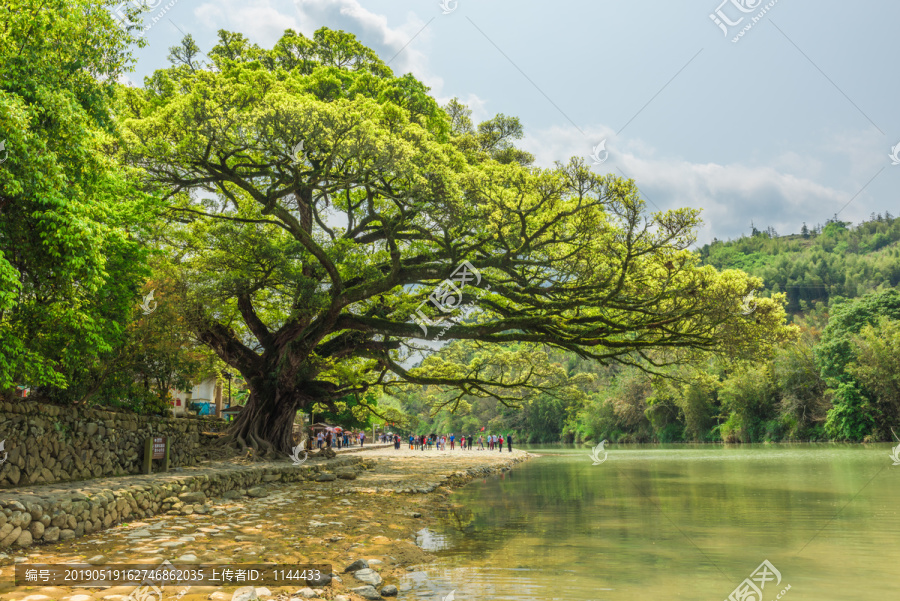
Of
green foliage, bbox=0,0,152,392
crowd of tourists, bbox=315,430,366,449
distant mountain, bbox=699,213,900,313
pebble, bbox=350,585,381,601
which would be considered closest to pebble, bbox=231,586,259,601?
pebble, bbox=350,585,381,601

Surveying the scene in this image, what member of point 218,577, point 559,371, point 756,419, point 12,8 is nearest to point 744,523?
point 218,577

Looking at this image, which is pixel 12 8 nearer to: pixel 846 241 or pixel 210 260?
pixel 210 260

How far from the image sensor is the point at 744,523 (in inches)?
325

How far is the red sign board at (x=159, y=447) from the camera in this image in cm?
1072

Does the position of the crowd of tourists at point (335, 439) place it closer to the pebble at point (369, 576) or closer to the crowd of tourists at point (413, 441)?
the crowd of tourists at point (413, 441)

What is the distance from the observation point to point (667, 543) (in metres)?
6.96

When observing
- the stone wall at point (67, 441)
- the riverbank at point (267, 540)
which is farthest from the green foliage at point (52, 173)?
the riverbank at point (267, 540)

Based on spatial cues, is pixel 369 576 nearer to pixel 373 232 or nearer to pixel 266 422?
pixel 373 232

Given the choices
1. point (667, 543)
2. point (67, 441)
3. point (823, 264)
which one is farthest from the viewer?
point (823, 264)

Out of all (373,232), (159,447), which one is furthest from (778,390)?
(159,447)

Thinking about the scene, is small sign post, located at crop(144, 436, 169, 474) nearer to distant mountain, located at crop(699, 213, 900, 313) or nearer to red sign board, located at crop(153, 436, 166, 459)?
red sign board, located at crop(153, 436, 166, 459)

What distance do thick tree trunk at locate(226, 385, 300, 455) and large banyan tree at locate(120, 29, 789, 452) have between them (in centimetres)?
6

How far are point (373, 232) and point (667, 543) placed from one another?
10.2 meters

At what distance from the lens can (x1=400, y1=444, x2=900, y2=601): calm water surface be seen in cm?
516
